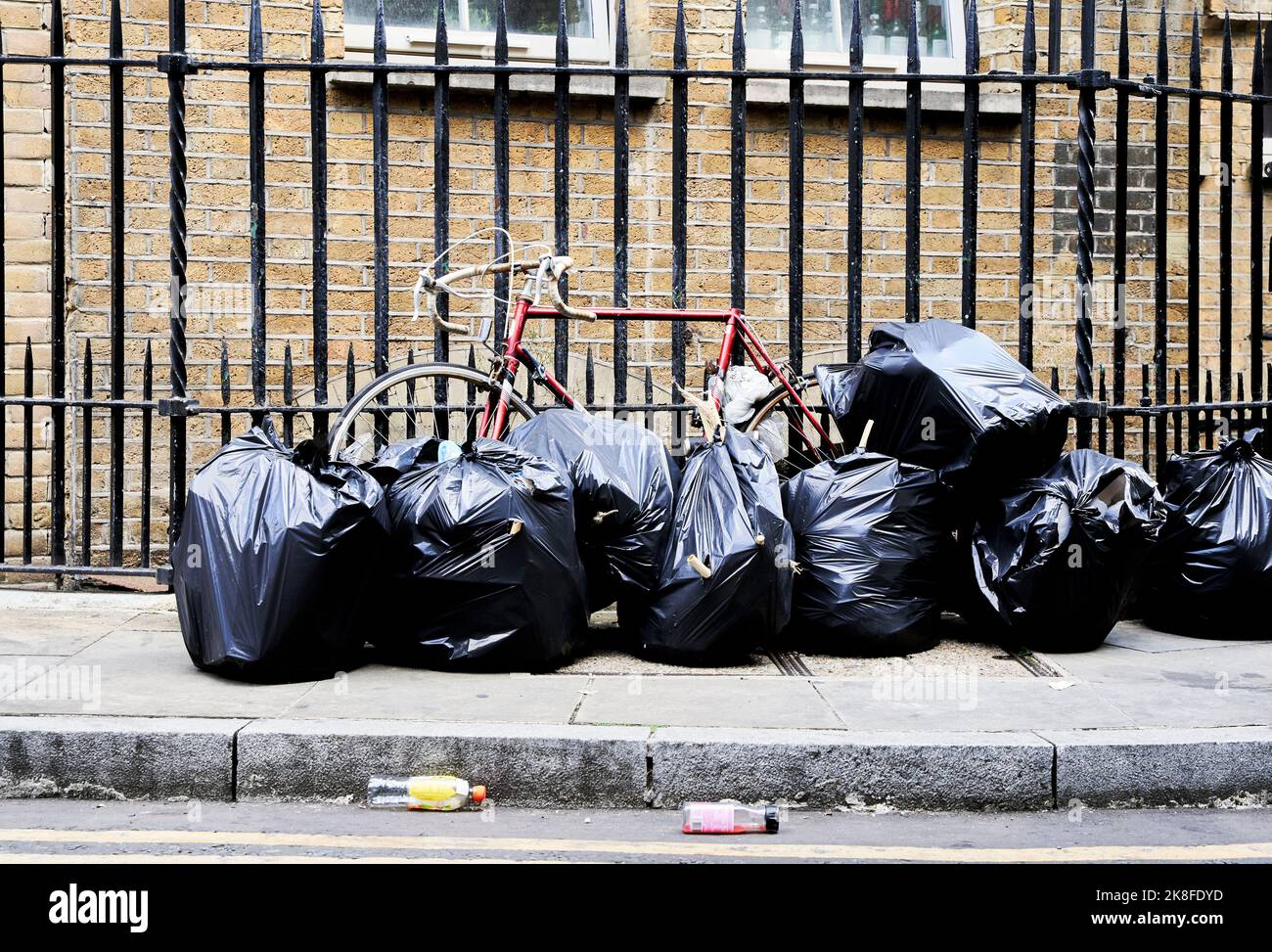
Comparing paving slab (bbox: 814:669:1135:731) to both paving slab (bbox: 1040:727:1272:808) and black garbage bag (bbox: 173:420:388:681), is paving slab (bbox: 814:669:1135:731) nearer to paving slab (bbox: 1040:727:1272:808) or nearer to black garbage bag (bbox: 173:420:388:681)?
paving slab (bbox: 1040:727:1272:808)

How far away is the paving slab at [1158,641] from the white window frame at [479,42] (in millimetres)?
4419

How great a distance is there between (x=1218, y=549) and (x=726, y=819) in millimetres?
2680

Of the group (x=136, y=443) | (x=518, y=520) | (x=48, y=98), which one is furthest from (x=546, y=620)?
(x=48, y=98)

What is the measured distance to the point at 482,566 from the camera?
470cm

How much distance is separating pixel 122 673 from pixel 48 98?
376cm

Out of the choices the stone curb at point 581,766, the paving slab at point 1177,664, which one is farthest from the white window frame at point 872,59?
the stone curb at point 581,766

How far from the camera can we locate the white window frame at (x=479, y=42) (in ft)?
25.9

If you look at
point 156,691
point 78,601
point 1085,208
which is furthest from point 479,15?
point 156,691

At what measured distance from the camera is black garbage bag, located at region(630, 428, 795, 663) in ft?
15.9

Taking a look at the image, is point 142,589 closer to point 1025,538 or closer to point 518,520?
point 518,520

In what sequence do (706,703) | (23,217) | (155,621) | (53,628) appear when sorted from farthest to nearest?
(23,217)
(155,621)
(53,628)
(706,703)

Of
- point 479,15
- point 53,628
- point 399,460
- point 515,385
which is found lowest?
point 53,628

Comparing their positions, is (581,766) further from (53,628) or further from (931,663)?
(53,628)

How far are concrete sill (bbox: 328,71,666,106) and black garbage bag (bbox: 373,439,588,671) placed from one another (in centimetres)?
340
